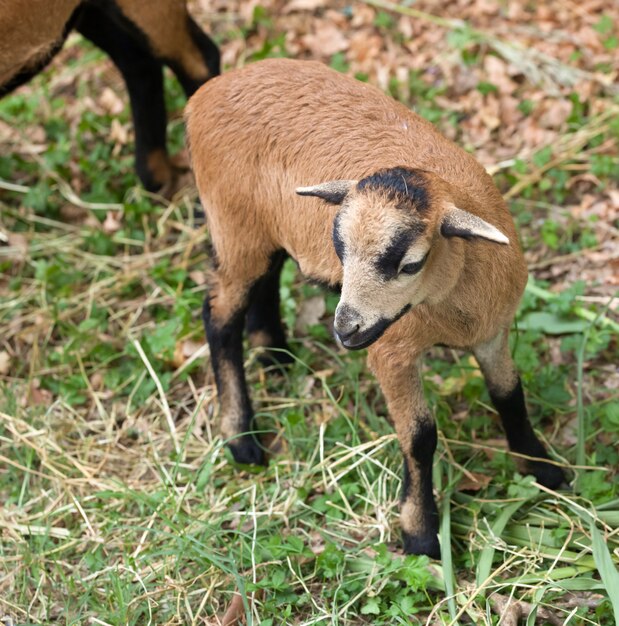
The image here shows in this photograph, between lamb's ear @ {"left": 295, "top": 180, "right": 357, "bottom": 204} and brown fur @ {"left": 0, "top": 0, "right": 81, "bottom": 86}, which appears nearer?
lamb's ear @ {"left": 295, "top": 180, "right": 357, "bottom": 204}

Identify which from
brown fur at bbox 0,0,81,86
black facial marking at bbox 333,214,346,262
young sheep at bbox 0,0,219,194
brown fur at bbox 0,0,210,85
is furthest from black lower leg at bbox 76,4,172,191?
black facial marking at bbox 333,214,346,262

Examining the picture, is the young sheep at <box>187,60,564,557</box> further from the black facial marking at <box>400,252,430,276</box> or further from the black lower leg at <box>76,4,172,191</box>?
the black lower leg at <box>76,4,172,191</box>

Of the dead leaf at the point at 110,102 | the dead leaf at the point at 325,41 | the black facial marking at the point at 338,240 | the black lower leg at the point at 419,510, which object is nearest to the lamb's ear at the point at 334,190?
the black facial marking at the point at 338,240

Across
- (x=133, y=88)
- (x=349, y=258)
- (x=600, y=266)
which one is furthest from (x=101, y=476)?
(x=600, y=266)

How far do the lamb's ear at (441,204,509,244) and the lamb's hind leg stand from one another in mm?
1576

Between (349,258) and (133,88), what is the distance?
11.9ft

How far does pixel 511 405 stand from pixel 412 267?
1.33 metres

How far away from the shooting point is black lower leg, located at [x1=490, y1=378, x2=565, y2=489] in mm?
4504

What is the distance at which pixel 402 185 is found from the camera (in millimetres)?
3467

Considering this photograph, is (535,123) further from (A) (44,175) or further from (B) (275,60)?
(A) (44,175)

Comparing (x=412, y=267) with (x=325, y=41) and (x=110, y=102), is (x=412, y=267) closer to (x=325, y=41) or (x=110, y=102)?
(x=325, y=41)

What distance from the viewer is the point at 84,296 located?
6355 mm

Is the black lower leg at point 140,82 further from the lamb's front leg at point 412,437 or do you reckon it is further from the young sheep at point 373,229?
the lamb's front leg at point 412,437

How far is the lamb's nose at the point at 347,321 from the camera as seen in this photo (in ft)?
11.4
